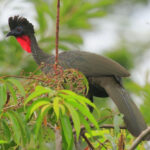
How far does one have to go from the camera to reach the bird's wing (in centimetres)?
433

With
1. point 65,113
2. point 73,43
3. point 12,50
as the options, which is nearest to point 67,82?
point 65,113

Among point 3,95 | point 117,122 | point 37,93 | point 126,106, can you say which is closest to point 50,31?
point 126,106

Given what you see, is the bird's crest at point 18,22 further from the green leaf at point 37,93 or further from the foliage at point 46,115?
the green leaf at point 37,93

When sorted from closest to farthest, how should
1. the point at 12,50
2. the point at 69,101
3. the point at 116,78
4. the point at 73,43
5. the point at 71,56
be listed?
the point at 69,101 < the point at 116,78 < the point at 71,56 < the point at 12,50 < the point at 73,43

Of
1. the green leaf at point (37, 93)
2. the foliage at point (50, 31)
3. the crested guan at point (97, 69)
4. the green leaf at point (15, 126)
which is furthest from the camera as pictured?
the foliage at point (50, 31)

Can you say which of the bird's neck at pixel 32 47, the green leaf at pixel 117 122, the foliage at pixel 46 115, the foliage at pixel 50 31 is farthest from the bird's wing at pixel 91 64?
the green leaf at pixel 117 122

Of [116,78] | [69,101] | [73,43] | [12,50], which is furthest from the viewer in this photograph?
[73,43]

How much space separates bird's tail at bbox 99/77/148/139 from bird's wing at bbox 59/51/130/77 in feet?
0.38

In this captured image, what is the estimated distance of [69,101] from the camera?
2.44 metres

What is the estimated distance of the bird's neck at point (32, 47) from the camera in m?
4.94

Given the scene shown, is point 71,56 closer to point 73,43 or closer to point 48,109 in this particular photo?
point 73,43

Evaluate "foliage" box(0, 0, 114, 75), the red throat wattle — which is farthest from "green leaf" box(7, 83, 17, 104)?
"foliage" box(0, 0, 114, 75)

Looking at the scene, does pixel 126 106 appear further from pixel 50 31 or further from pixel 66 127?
pixel 50 31

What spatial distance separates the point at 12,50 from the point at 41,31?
0.71 meters
